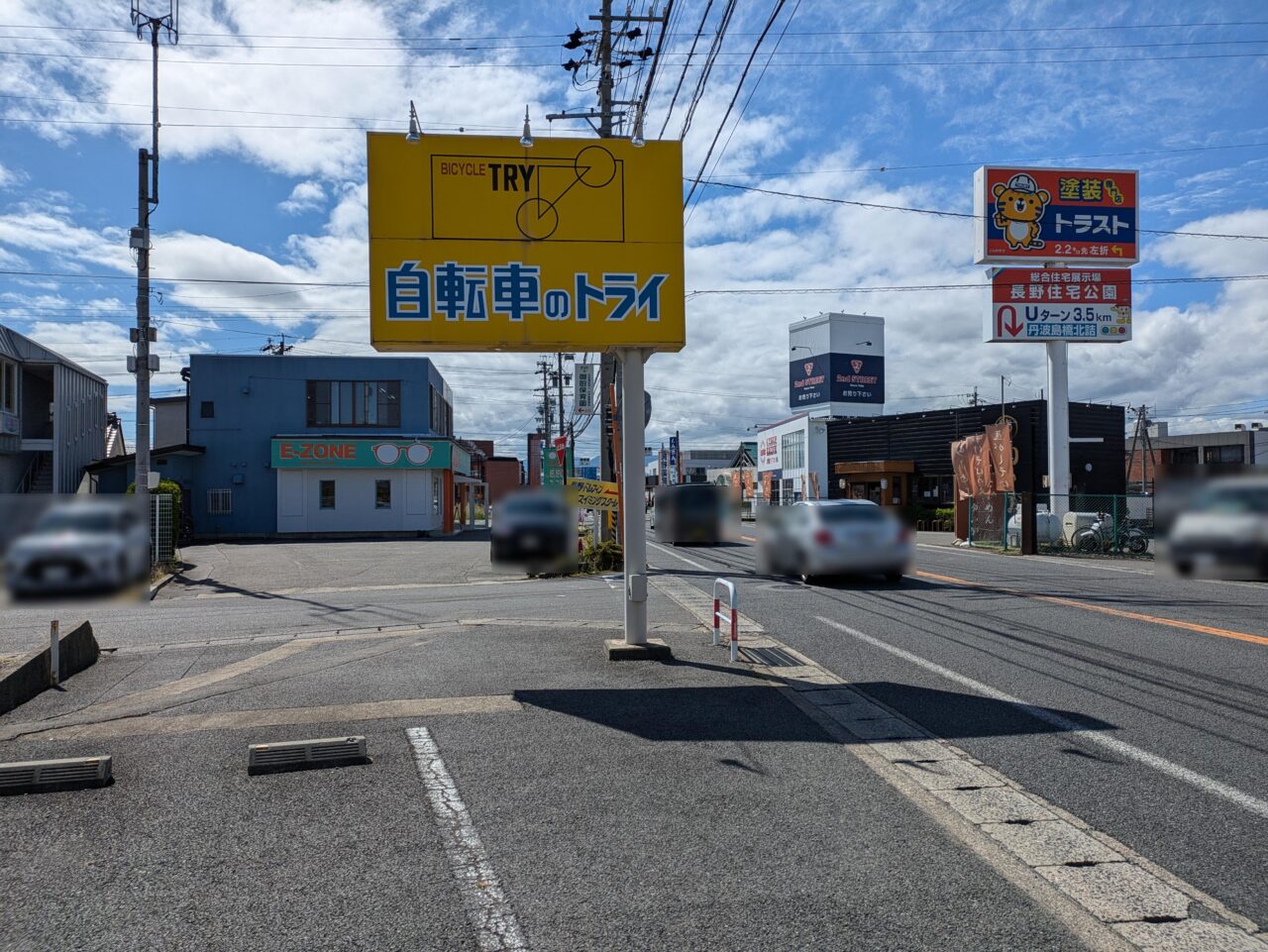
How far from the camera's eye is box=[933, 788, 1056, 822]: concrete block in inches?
258

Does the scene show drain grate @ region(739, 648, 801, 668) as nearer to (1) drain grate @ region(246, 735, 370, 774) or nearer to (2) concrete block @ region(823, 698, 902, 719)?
(2) concrete block @ region(823, 698, 902, 719)

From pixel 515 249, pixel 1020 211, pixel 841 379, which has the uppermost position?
pixel 841 379

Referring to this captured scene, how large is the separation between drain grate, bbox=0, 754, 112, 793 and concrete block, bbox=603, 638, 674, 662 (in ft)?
20.0

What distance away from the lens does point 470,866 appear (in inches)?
235

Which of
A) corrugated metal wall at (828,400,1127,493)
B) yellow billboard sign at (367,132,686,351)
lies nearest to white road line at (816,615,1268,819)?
corrugated metal wall at (828,400,1127,493)

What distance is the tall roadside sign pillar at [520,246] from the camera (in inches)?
329

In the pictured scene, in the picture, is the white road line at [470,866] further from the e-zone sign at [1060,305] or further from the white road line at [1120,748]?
the e-zone sign at [1060,305]

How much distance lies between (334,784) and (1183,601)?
16.2m

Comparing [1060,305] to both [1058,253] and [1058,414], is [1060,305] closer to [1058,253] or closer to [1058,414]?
[1058,253]

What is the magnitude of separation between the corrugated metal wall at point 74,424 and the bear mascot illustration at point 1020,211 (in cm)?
3431

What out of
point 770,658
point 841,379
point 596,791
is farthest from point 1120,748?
point 841,379

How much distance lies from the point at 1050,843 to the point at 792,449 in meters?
4.16

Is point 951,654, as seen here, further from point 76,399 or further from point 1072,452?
point 1072,452

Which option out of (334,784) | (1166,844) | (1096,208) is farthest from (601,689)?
(1096,208)
